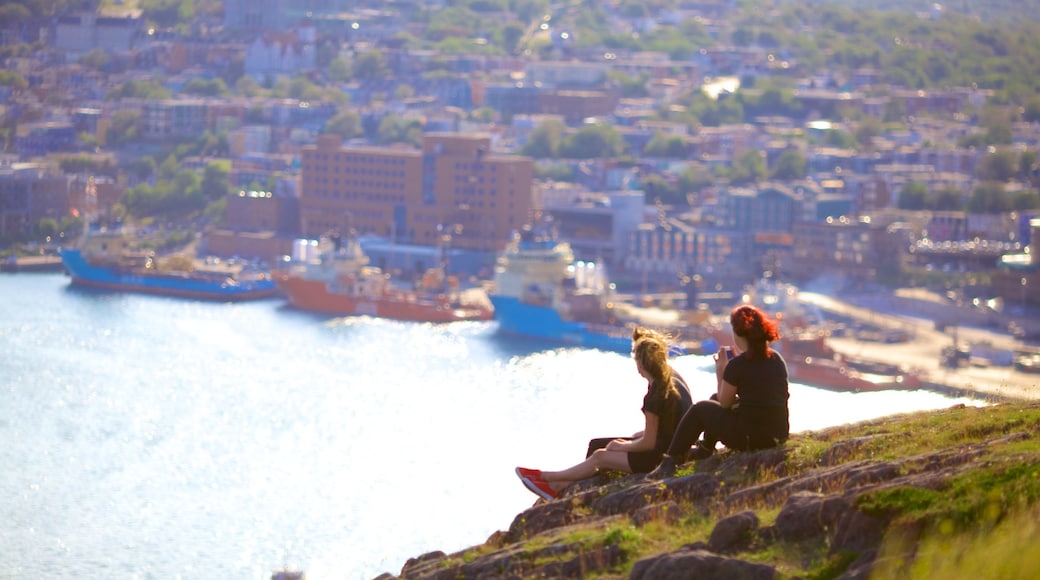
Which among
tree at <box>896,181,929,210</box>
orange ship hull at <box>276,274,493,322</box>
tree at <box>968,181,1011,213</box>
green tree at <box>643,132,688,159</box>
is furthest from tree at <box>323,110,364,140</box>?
orange ship hull at <box>276,274,493,322</box>

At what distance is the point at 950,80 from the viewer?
41.9 metres

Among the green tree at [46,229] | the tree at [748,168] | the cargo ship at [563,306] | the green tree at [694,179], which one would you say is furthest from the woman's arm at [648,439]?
the tree at [748,168]

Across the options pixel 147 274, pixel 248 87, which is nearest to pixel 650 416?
pixel 147 274

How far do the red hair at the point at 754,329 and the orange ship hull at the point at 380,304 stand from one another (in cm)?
1587

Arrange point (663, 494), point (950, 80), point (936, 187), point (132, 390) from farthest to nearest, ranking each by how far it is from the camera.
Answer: point (950, 80) → point (936, 187) → point (132, 390) → point (663, 494)

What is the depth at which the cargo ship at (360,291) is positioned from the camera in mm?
20266

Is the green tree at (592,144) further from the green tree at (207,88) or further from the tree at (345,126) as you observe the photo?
the green tree at (207,88)

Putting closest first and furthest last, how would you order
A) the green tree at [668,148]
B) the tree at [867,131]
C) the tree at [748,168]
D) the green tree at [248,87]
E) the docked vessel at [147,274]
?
the docked vessel at [147,274] → the tree at [748,168] → the green tree at [668,148] → the tree at [867,131] → the green tree at [248,87]

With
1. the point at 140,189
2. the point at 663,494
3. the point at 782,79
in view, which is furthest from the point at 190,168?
the point at 663,494

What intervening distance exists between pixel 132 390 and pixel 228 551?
5561 millimetres

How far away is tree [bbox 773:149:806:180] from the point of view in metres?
29.7

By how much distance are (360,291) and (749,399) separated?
1698cm

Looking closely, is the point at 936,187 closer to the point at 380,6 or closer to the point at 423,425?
the point at 423,425

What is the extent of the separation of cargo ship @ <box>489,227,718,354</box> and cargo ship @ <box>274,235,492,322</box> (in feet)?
1.63
